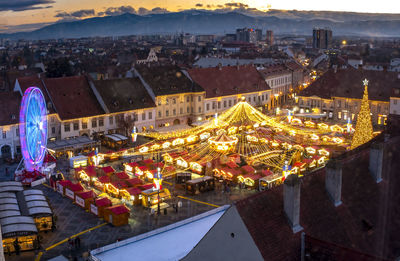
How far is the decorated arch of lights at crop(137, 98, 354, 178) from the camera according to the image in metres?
42.9

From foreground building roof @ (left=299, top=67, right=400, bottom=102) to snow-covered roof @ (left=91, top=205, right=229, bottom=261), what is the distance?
1710 inches

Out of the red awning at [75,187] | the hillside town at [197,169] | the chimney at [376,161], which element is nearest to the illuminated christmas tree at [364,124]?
the hillside town at [197,169]

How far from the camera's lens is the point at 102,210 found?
3103 cm

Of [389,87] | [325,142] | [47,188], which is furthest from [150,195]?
[389,87]

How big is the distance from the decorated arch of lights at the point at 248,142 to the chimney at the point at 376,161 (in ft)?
59.1

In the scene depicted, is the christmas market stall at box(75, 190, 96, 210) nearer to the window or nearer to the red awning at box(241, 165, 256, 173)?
the red awning at box(241, 165, 256, 173)

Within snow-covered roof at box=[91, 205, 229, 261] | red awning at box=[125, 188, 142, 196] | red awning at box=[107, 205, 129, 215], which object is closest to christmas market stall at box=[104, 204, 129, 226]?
red awning at box=[107, 205, 129, 215]

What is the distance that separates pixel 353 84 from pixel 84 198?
43807 millimetres

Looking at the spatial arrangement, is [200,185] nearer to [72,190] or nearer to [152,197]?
[152,197]

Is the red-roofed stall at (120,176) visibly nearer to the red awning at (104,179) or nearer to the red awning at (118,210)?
the red awning at (104,179)

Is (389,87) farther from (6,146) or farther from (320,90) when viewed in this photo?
(6,146)

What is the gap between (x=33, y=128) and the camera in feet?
130

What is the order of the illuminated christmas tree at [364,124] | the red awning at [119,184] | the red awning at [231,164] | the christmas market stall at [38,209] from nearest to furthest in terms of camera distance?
1. the christmas market stall at [38,209]
2. the illuminated christmas tree at [364,124]
3. the red awning at [119,184]
4. the red awning at [231,164]

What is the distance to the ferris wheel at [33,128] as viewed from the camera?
1512 inches
